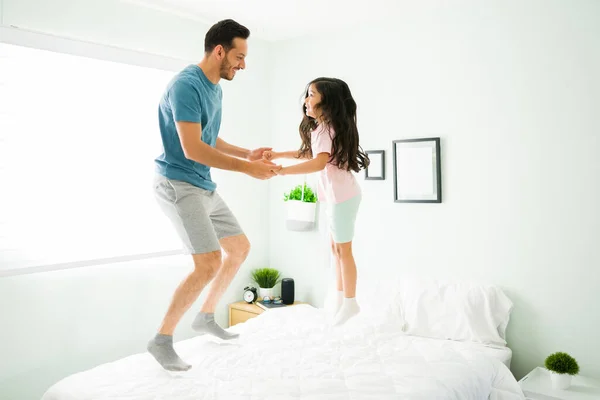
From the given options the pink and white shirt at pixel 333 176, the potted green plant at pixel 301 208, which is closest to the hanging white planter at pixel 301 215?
the potted green plant at pixel 301 208

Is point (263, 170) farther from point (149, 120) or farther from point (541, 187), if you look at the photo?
point (541, 187)

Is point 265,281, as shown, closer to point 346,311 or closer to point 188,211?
point 346,311

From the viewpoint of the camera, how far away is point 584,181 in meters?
2.97

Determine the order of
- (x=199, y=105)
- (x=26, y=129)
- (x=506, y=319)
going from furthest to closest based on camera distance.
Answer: (x=506, y=319) < (x=26, y=129) < (x=199, y=105)

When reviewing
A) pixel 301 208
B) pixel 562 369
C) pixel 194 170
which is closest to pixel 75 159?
pixel 194 170

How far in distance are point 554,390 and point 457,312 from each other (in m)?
0.70

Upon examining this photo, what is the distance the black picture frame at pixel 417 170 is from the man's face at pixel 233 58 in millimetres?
1665

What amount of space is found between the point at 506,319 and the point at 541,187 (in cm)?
88

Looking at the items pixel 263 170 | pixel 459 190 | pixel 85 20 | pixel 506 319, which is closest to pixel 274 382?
pixel 263 170

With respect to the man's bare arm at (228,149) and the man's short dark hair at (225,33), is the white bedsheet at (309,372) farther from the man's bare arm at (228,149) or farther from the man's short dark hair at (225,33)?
the man's short dark hair at (225,33)

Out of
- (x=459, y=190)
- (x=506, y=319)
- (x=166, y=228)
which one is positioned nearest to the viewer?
(x=506, y=319)

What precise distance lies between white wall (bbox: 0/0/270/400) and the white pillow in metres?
1.67

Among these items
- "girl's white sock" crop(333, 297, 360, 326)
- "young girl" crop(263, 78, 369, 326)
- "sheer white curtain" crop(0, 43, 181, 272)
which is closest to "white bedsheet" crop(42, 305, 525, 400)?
"girl's white sock" crop(333, 297, 360, 326)

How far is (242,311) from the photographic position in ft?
13.4
